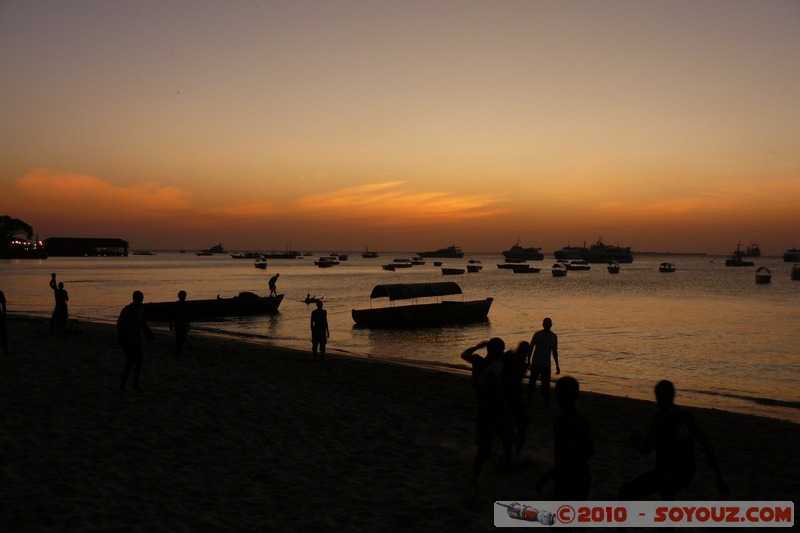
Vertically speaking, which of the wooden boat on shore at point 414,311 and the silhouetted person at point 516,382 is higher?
the silhouetted person at point 516,382

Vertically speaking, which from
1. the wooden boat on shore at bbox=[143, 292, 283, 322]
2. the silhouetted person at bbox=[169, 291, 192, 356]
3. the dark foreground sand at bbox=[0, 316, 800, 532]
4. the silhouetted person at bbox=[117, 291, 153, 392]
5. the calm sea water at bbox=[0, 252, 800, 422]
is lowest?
the calm sea water at bbox=[0, 252, 800, 422]

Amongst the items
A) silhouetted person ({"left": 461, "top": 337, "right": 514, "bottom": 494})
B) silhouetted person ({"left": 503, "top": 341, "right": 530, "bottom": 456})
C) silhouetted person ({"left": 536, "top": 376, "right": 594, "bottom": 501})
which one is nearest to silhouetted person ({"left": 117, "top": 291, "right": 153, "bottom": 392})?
silhouetted person ({"left": 503, "top": 341, "right": 530, "bottom": 456})

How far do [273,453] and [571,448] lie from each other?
544 centimetres

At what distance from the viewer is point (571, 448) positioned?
5.20 metres

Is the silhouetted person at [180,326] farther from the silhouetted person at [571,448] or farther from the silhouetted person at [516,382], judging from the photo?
the silhouetted person at [571,448]

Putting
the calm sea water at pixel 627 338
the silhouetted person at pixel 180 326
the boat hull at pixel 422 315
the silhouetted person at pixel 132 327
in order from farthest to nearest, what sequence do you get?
1. the boat hull at pixel 422 315
2. the calm sea water at pixel 627 338
3. the silhouetted person at pixel 180 326
4. the silhouetted person at pixel 132 327

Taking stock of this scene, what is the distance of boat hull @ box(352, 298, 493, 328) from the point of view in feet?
137

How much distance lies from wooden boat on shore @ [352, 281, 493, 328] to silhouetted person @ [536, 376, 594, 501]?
33.7 metres

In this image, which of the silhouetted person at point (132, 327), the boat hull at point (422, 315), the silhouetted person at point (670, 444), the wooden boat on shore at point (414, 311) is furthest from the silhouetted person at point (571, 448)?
the boat hull at point (422, 315)

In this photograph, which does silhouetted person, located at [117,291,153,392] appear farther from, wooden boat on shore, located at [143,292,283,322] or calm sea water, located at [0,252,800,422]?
wooden boat on shore, located at [143,292,283,322]

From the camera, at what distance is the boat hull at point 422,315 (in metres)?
41.8

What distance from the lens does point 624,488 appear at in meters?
5.56

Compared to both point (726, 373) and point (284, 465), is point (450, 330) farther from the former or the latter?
point (284, 465)

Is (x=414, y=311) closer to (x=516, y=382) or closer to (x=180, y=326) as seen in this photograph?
(x=180, y=326)
